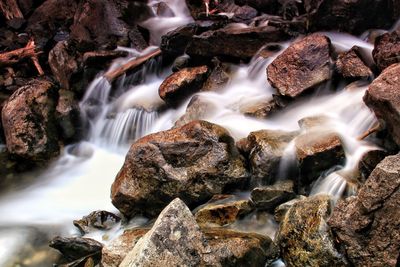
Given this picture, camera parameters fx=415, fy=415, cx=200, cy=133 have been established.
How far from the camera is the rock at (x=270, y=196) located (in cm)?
530

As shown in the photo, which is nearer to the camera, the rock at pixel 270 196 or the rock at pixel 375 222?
the rock at pixel 375 222

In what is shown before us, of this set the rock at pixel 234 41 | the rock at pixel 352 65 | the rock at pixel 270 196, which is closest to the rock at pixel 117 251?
the rock at pixel 270 196

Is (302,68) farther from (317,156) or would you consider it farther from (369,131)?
(317,156)

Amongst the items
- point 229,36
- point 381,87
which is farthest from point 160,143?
point 229,36

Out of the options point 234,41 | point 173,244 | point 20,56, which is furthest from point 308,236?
point 20,56

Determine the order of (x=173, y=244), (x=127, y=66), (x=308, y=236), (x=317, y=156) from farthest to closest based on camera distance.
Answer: (x=127, y=66) → (x=317, y=156) → (x=308, y=236) → (x=173, y=244)

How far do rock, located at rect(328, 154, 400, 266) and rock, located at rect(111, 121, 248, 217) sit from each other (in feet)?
6.15

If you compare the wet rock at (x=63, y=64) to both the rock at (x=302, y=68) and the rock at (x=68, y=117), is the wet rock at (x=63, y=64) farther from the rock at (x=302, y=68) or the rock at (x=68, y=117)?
the rock at (x=302, y=68)

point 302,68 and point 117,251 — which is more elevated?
point 302,68

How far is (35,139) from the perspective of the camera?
8430 mm

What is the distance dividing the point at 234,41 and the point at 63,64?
415 cm

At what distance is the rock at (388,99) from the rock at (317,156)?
0.64m

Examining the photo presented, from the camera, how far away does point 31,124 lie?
333 inches

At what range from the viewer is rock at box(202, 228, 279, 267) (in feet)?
13.4
